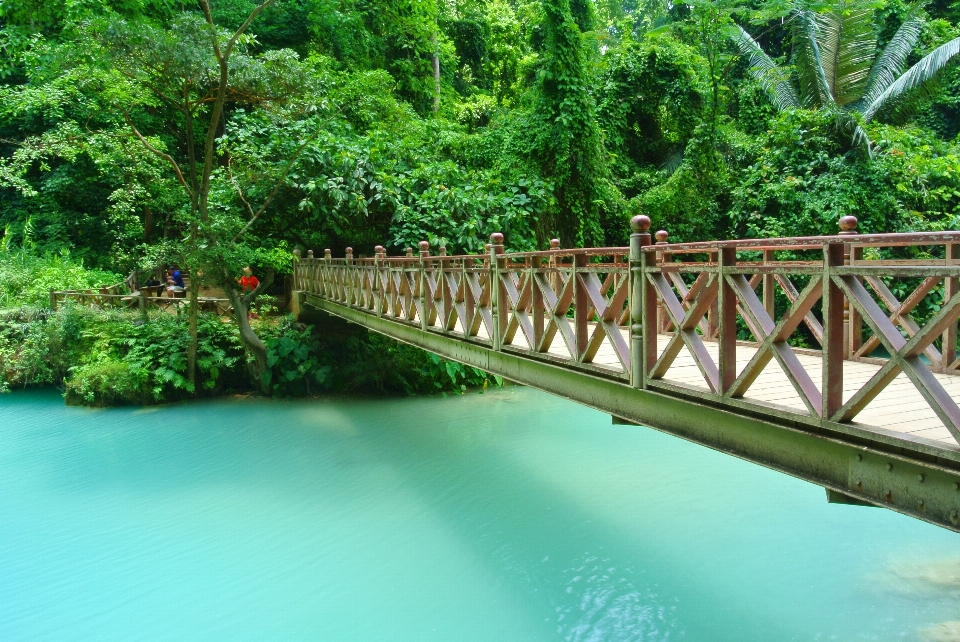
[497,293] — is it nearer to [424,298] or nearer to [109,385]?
[424,298]

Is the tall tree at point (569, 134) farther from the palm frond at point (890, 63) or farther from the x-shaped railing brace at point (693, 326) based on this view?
the x-shaped railing brace at point (693, 326)

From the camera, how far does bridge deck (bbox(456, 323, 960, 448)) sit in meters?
2.76

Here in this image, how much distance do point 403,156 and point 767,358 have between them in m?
10.6

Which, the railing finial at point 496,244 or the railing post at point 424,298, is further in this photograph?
the railing post at point 424,298

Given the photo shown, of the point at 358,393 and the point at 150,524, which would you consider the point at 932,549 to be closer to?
the point at 150,524

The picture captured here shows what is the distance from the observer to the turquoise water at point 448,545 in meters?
4.85

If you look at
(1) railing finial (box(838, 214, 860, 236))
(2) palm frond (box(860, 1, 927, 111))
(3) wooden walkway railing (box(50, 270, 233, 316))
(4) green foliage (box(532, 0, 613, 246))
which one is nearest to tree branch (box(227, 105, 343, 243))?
(3) wooden walkway railing (box(50, 270, 233, 316))

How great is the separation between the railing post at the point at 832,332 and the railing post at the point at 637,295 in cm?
108

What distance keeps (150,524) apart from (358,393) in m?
5.50

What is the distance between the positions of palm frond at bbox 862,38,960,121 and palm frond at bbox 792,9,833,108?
90 centimetres

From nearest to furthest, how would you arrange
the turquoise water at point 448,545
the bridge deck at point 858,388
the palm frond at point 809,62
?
1. the bridge deck at point 858,388
2. the turquoise water at point 448,545
3. the palm frond at point 809,62

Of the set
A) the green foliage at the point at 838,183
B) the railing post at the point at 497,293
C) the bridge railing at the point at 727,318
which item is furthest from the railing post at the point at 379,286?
the green foliage at the point at 838,183

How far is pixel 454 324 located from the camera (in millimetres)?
6363

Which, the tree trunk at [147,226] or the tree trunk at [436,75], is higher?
the tree trunk at [436,75]
